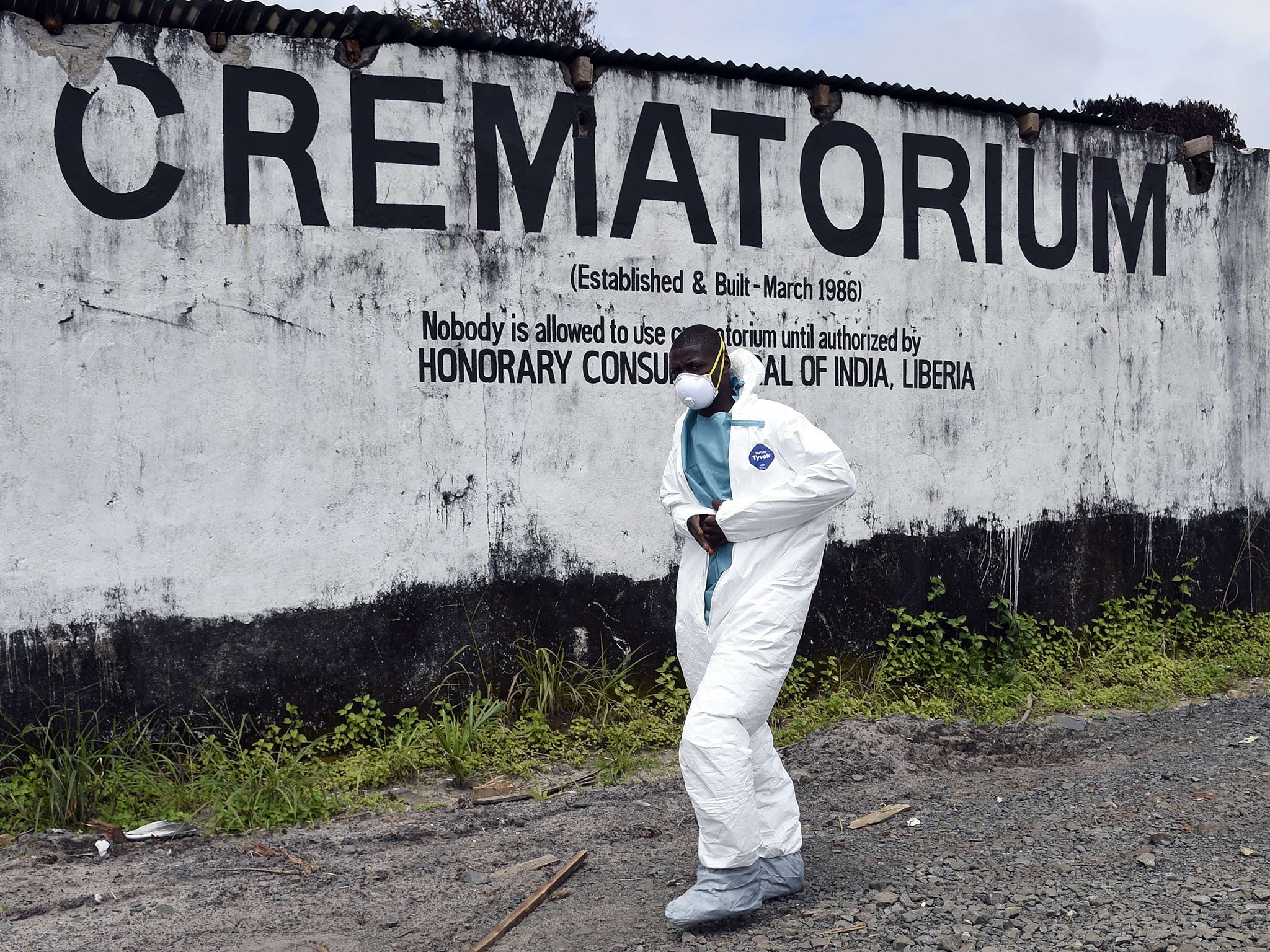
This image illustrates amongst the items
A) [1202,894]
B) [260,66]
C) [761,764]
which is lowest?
[1202,894]

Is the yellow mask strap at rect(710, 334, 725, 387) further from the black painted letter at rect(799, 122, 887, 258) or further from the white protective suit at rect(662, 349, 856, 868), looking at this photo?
the black painted letter at rect(799, 122, 887, 258)

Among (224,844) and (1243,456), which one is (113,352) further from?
(1243,456)

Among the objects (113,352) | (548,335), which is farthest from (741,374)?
(113,352)

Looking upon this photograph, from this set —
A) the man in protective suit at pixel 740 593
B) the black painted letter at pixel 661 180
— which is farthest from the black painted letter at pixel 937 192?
the man in protective suit at pixel 740 593

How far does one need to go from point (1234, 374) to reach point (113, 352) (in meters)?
7.15

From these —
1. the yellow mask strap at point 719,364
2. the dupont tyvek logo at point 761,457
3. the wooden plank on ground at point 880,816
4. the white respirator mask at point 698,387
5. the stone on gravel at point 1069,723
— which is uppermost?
the yellow mask strap at point 719,364

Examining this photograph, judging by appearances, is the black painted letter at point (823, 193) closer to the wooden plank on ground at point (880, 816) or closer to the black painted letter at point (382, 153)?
the black painted letter at point (382, 153)

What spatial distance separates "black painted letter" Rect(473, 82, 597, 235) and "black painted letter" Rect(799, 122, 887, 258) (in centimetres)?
134

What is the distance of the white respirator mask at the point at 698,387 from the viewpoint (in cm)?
380

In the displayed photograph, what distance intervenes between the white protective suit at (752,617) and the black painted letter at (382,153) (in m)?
2.45

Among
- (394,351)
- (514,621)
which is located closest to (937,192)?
(394,351)

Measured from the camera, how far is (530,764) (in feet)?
17.7

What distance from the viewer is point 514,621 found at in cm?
587

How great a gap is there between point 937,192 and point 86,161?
15.4ft
